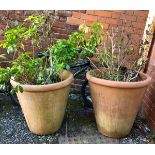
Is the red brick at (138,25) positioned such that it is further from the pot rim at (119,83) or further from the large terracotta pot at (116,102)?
the pot rim at (119,83)

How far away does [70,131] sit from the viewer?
10.8ft

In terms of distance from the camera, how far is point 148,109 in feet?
11.5

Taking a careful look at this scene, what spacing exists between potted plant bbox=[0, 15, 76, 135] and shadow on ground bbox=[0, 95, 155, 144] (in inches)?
4.3

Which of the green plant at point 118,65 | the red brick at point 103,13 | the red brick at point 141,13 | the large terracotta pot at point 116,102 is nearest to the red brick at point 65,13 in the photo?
the red brick at point 103,13

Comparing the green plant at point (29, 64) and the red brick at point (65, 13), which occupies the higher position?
the red brick at point (65, 13)

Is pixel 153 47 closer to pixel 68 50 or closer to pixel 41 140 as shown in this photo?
pixel 68 50

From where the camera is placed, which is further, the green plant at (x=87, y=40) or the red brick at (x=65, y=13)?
the red brick at (x=65, y=13)

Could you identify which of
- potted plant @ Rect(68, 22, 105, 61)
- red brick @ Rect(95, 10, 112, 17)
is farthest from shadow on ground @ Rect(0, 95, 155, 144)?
red brick @ Rect(95, 10, 112, 17)

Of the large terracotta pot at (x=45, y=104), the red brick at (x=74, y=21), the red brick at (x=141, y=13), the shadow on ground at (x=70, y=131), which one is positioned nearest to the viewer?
the large terracotta pot at (x=45, y=104)

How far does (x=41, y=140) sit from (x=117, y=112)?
832 mm

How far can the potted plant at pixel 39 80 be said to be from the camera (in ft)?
9.43

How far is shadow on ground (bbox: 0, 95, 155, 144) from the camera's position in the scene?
10.3 feet
